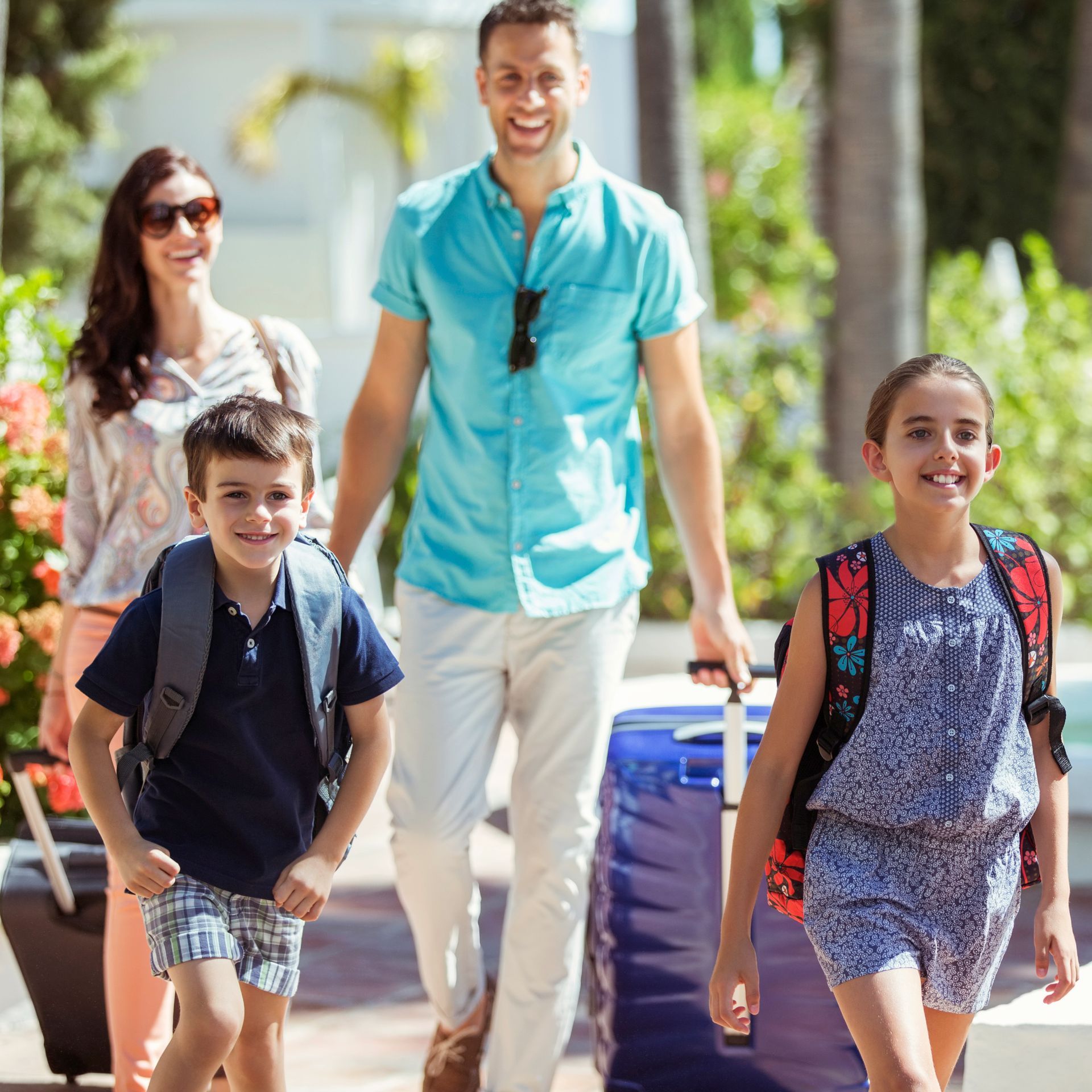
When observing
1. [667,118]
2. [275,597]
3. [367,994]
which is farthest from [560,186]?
[667,118]

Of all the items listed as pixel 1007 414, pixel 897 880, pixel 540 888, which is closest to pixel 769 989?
pixel 540 888

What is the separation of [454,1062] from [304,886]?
1.17 meters

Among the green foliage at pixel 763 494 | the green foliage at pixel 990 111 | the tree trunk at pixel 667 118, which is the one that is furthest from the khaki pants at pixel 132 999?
the green foliage at pixel 990 111

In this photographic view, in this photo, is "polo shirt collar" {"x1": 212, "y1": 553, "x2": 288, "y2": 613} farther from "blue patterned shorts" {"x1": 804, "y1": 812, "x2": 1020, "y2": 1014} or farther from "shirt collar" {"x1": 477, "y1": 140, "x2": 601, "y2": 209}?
"shirt collar" {"x1": 477, "y1": 140, "x2": 601, "y2": 209}

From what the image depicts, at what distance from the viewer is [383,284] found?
3.73 metres

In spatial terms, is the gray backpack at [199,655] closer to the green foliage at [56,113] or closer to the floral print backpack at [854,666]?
the floral print backpack at [854,666]

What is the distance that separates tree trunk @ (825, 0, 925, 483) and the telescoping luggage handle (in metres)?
6.11

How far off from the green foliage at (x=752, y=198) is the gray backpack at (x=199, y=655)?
52.5 ft

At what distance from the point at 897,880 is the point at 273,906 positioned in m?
1.02

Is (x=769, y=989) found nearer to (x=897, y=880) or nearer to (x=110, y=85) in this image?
(x=897, y=880)

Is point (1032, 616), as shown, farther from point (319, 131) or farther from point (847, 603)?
point (319, 131)

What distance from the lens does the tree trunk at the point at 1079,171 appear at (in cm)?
1094

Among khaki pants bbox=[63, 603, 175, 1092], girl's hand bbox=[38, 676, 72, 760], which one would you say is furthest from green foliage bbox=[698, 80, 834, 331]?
khaki pants bbox=[63, 603, 175, 1092]

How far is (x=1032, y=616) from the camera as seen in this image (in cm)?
269
